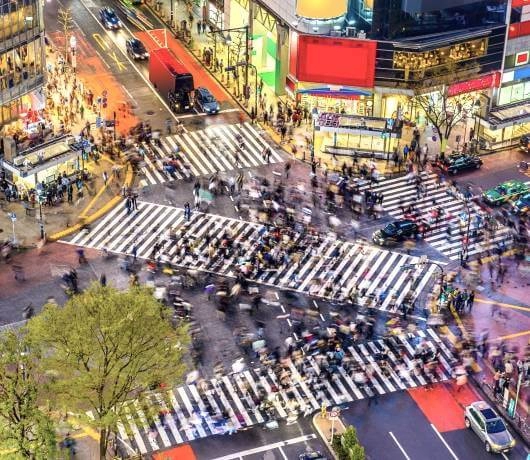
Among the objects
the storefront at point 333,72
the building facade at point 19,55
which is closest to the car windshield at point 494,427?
the storefront at point 333,72

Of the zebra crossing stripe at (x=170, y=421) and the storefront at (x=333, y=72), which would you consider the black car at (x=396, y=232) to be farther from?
the zebra crossing stripe at (x=170, y=421)

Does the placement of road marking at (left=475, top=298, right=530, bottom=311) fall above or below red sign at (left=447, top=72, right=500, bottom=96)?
below

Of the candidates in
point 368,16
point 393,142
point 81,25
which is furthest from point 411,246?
point 81,25

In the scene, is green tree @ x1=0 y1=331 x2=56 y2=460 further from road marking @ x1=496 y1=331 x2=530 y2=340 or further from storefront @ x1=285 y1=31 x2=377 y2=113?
storefront @ x1=285 y1=31 x2=377 y2=113

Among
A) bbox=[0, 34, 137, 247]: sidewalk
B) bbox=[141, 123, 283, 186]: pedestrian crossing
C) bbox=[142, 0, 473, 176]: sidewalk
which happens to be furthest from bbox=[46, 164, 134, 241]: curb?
bbox=[142, 0, 473, 176]: sidewalk

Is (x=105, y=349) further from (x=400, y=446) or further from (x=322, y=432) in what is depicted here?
(x=400, y=446)

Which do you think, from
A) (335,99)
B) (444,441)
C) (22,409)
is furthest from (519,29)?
(22,409)
